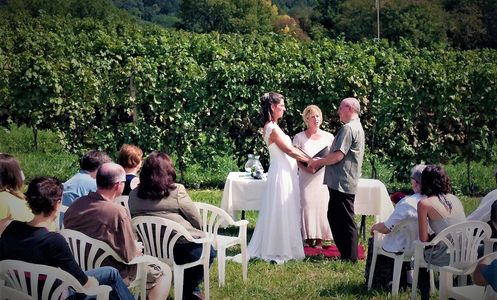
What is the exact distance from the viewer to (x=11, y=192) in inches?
179

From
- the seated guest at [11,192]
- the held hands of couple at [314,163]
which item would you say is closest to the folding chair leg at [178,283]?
the seated guest at [11,192]

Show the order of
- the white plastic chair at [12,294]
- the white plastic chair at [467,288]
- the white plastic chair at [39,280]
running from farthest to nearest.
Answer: the white plastic chair at [467,288], the white plastic chair at [39,280], the white plastic chair at [12,294]

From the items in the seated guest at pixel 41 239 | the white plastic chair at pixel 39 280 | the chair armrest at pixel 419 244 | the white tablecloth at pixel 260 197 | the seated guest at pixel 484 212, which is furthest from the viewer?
the white tablecloth at pixel 260 197

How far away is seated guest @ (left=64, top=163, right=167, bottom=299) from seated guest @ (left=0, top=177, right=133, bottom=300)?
0.50 m

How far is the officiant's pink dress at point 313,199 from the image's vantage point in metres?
7.01

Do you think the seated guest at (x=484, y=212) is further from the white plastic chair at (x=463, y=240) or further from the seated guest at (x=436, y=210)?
the white plastic chair at (x=463, y=240)

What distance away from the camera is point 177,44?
10555 millimetres

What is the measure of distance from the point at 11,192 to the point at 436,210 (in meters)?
2.62

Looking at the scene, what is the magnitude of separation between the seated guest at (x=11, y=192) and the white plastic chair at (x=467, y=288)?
2303mm

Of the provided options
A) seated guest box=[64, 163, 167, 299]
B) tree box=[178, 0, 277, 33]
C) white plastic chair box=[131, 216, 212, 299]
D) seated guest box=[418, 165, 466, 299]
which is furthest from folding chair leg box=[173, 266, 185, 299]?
tree box=[178, 0, 277, 33]

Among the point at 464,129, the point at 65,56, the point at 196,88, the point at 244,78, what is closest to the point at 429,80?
the point at 464,129

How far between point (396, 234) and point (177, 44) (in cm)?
591

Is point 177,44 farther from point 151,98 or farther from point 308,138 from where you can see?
point 308,138

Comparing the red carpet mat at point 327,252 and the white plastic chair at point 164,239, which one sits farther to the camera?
the red carpet mat at point 327,252
